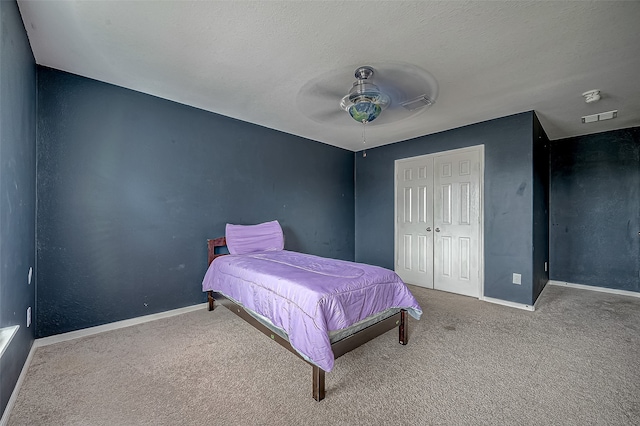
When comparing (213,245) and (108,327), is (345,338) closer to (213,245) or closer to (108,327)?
(213,245)

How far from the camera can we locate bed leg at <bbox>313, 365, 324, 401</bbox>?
1606 millimetres

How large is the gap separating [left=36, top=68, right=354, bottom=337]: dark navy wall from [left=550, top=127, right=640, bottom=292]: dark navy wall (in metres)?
4.91

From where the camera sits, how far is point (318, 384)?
161 cm

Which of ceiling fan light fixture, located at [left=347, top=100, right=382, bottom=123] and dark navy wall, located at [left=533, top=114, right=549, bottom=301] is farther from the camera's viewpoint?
dark navy wall, located at [left=533, top=114, right=549, bottom=301]

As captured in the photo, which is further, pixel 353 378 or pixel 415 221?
pixel 415 221

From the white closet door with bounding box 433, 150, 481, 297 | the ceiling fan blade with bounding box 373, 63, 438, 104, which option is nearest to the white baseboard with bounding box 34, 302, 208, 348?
the ceiling fan blade with bounding box 373, 63, 438, 104

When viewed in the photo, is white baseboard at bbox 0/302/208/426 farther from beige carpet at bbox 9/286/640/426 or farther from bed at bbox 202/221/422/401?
bed at bbox 202/221/422/401

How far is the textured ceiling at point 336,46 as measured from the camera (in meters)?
1.66

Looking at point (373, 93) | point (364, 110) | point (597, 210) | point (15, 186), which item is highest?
point (373, 93)

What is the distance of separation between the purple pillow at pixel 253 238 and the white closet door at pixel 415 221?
7.26 ft

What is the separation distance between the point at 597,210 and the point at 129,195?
21.5ft

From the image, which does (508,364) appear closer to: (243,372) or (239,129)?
(243,372)

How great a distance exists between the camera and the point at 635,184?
388 centimetres

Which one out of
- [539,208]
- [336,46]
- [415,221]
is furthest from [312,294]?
[539,208]
